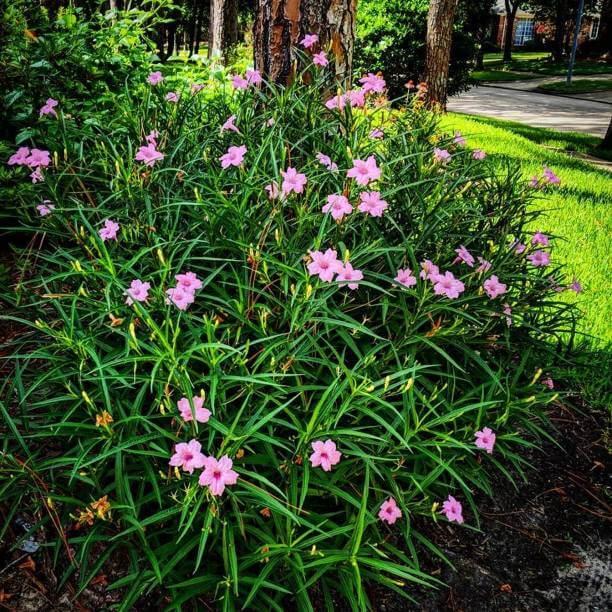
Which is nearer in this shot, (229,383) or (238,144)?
(229,383)

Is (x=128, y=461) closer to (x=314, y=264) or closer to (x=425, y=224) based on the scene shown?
(x=314, y=264)

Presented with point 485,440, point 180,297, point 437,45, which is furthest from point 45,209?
point 437,45

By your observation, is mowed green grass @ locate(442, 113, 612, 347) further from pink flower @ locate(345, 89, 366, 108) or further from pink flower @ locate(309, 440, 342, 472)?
pink flower @ locate(309, 440, 342, 472)

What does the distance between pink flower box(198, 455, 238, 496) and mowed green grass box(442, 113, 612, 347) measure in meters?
1.62

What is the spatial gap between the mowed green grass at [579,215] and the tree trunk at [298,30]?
2.66ft

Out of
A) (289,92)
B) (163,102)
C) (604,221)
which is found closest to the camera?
(289,92)

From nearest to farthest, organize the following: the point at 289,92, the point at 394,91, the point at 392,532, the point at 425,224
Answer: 1. the point at 392,532
2. the point at 425,224
3. the point at 289,92
4. the point at 394,91

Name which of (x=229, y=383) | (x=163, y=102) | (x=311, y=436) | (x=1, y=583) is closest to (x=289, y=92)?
(x=163, y=102)

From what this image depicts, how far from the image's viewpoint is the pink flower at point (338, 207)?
1.92 m

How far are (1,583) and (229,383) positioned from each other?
0.84 m

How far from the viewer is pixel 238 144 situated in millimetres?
2582

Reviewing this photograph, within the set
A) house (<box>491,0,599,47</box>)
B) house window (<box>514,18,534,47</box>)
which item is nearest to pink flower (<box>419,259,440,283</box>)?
house (<box>491,0,599,47</box>)

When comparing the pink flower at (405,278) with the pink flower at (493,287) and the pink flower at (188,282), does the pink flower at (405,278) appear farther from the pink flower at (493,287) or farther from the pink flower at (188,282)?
the pink flower at (188,282)

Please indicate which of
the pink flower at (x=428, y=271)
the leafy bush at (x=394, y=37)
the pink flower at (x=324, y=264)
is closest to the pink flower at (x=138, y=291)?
the pink flower at (x=324, y=264)
